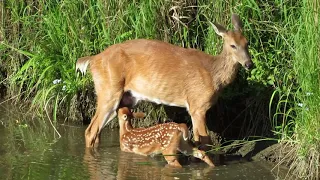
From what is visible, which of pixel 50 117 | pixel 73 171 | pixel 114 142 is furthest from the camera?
pixel 50 117

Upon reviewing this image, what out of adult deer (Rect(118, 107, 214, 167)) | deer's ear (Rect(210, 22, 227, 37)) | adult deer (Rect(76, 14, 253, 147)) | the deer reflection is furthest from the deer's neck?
the deer reflection

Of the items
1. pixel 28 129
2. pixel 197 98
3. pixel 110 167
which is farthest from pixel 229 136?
pixel 28 129

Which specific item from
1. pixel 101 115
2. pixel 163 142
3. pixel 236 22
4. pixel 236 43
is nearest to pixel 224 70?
pixel 236 43

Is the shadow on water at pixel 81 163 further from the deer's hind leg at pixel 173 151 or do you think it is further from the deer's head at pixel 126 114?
the deer's head at pixel 126 114

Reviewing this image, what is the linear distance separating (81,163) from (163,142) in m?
0.97

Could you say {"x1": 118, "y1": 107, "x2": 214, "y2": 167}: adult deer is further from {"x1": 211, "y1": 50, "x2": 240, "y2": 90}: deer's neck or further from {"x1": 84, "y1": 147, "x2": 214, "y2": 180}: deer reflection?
{"x1": 211, "y1": 50, "x2": 240, "y2": 90}: deer's neck

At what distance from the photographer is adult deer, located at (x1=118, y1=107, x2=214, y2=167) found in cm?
1000

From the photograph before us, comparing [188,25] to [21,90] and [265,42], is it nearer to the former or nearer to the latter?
[265,42]

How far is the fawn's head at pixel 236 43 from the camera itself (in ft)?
34.2

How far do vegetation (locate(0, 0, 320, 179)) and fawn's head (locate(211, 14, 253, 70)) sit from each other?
1.61 ft

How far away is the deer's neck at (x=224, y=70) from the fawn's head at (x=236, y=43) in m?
0.07

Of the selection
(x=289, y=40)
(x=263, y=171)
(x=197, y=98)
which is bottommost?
(x=263, y=171)

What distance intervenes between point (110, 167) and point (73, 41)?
113 inches

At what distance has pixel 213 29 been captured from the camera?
11.3 metres
